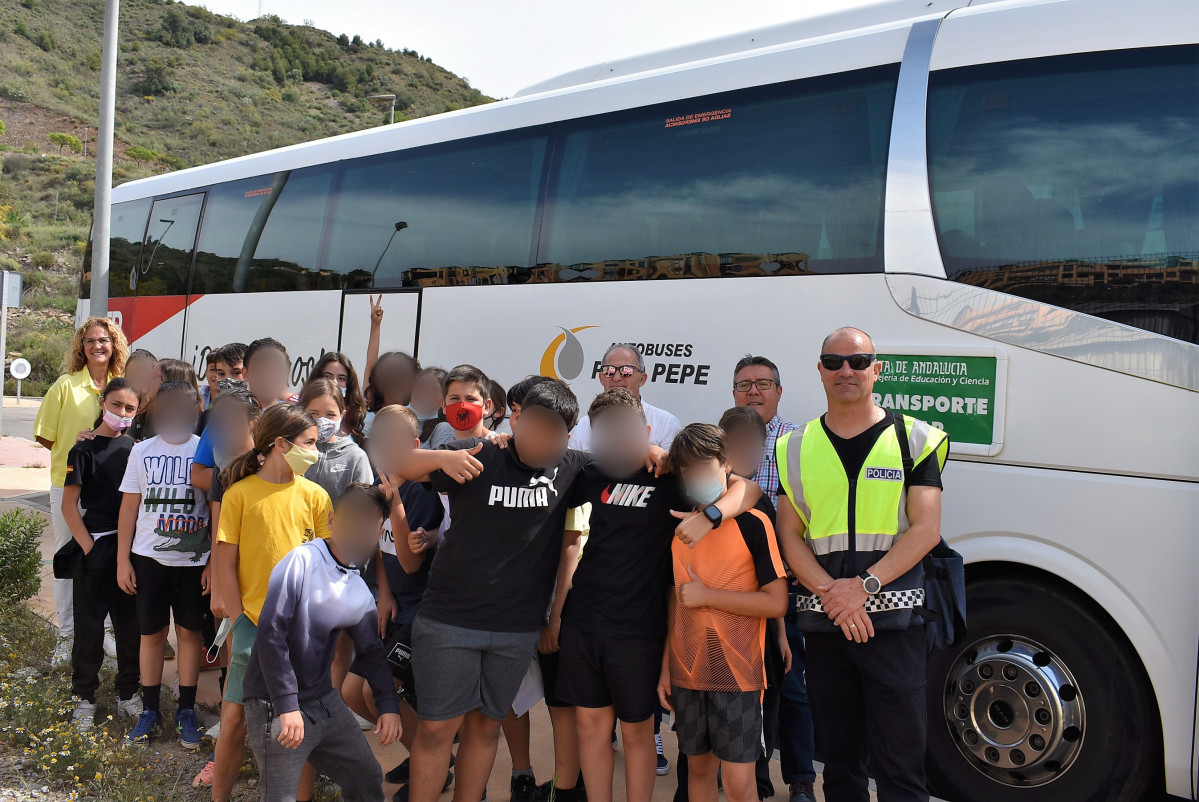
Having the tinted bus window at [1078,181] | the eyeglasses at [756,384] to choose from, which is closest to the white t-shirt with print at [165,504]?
the eyeglasses at [756,384]

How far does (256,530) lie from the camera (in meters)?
3.72

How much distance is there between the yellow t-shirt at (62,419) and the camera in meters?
5.27

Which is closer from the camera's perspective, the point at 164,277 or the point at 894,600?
the point at 894,600

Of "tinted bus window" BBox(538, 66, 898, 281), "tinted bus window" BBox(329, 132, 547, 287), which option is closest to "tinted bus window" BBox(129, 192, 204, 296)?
"tinted bus window" BBox(329, 132, 547, 287)

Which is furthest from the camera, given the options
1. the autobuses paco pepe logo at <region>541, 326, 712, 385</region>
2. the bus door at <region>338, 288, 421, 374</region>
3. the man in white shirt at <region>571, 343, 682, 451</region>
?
the bus door at <region>338, 288, 421, 374</region>

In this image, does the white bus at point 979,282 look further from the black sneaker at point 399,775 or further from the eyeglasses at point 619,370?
the black sneaker at point 399,775

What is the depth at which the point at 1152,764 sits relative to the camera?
12.1ft

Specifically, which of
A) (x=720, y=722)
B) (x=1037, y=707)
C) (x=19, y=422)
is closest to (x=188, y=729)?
(x=720, y=722)

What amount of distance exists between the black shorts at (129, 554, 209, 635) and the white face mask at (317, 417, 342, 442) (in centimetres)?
94

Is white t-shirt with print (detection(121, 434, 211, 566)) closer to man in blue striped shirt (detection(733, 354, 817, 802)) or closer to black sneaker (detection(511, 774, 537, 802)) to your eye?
black sneaker (detection(511, 774, 537, 802))

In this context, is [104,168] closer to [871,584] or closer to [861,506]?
[861,506]

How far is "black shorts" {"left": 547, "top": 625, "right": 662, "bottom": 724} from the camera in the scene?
11.0ft

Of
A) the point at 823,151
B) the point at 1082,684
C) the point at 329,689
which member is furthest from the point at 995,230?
the point at 329,689

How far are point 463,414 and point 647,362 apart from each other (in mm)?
1714
